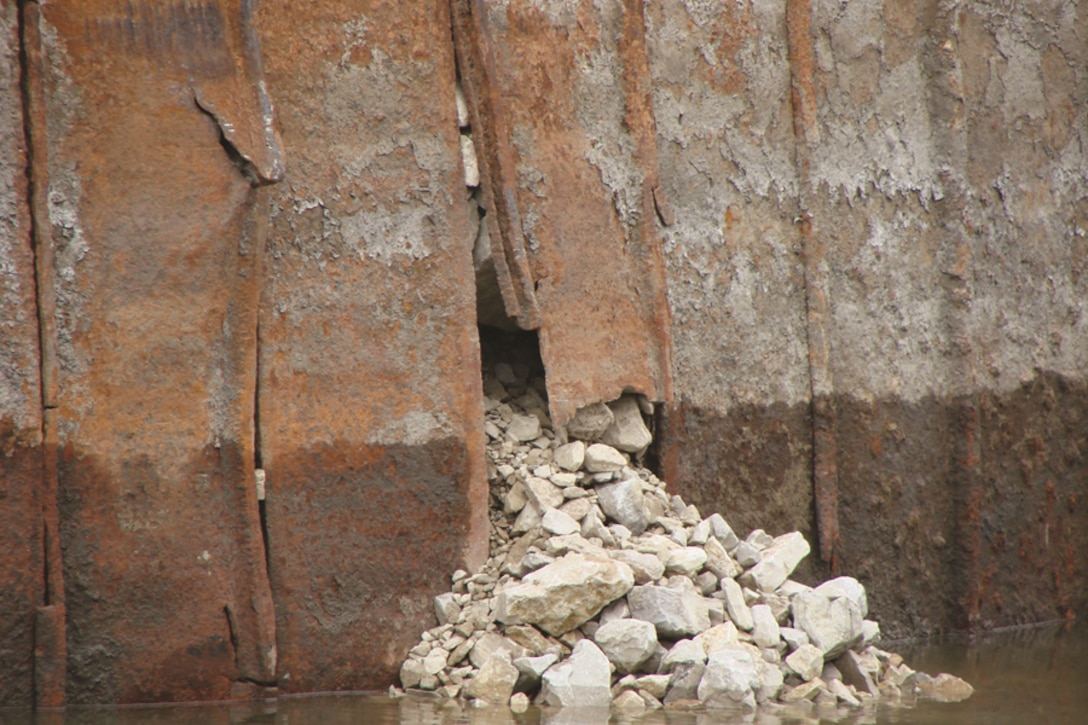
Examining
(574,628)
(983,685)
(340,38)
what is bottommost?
(983,685)

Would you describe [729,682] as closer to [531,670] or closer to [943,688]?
[531,670]

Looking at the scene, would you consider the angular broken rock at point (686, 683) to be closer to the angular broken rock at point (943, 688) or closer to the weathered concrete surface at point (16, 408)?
the angular broken rock at point (943, 688)

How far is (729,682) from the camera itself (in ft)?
11.0

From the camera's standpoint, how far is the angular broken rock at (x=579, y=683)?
3.38 metres

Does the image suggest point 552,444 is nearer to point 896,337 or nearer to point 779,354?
point 779,354

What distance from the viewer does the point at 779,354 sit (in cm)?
457

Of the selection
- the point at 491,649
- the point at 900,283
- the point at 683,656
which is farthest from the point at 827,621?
the point at 900,283

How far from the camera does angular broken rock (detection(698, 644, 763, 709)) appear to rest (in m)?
3.37

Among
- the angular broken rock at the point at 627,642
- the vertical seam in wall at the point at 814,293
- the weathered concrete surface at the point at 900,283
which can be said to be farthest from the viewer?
the vertical seam in wall at the point at 814,293

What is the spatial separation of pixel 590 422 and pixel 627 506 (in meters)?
0.36

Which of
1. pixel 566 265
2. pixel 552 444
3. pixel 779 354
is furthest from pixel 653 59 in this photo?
pixel 552 444

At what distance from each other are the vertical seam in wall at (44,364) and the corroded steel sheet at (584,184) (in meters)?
1.35

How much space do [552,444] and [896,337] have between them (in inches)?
66.7

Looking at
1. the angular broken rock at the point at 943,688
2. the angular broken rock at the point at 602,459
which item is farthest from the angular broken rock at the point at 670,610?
the angular broken rock at the point at 943,688
